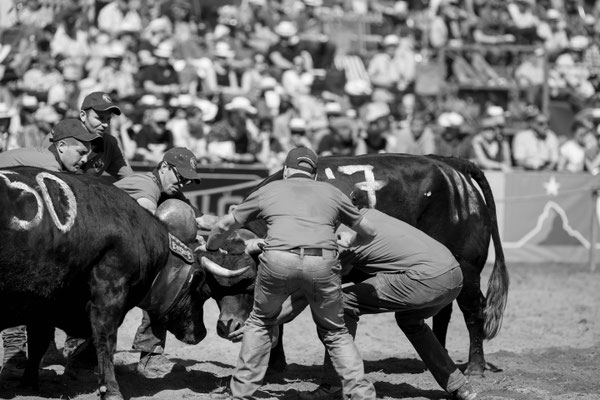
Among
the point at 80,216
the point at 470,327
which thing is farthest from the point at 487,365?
the point at 80,216

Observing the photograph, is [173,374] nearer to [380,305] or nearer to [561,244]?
[380,305]

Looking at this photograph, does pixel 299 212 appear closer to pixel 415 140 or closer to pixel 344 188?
pixel 344 188

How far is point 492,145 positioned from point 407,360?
7365mm

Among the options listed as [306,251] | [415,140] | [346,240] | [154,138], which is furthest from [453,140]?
[306,251]

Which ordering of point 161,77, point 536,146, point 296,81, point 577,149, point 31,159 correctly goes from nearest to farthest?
point 31,159, point 161,77, point 536,146, point 577,149, point 296,81

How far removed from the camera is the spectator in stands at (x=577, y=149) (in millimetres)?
16344

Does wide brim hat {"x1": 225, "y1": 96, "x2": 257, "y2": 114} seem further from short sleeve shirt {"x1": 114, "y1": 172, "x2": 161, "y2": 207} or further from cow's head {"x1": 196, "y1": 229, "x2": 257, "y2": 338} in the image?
cow's head {"x1": 196, "y1": 229, "x2": 257, "y2": 338}

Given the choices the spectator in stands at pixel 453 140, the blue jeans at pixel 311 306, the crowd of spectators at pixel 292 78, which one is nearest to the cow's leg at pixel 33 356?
the blue jeans at pixel 311 306

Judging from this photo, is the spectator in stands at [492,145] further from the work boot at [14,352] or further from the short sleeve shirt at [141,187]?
the work boot at [14,352]

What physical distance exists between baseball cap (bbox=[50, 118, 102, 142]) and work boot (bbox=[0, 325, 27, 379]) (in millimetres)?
1546

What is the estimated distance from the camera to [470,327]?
8539 mm

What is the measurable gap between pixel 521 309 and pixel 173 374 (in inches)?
199

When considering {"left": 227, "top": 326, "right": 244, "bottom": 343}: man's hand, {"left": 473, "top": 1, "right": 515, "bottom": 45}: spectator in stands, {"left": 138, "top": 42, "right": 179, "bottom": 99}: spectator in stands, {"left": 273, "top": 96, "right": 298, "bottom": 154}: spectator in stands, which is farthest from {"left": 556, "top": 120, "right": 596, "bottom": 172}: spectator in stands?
{"left": 227, "top": 326, "right": 244, "bottom": 343}: man's hand

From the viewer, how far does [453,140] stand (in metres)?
14.5
